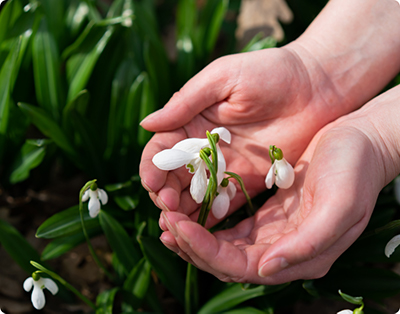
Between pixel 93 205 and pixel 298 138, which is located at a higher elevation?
pixel 93 205

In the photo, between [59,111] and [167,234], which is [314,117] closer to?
[167,234]

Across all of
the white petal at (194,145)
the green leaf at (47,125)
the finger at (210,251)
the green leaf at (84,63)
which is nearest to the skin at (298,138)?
the finger at (210,251)

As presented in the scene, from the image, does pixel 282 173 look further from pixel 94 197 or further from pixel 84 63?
pixel 84 63

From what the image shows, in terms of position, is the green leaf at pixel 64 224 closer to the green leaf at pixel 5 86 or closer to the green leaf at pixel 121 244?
the green leaf at pixel 121 244

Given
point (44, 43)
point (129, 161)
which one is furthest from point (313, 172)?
point (44, 43)

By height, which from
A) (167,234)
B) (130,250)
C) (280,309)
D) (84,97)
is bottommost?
(280,309)

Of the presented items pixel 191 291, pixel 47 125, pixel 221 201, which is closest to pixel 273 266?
pixel 221 201
